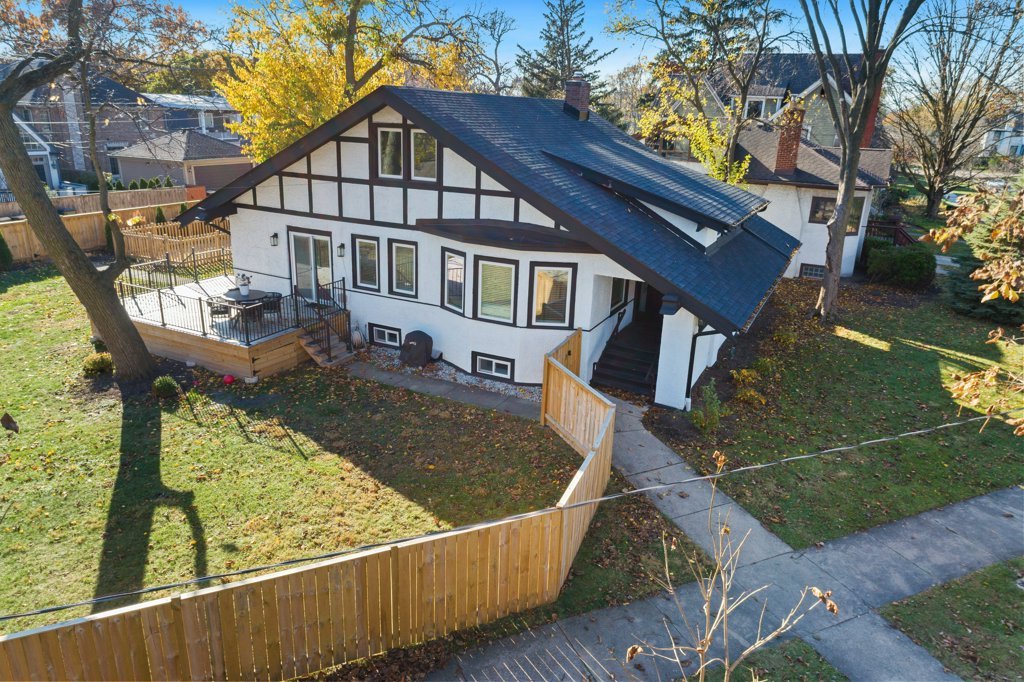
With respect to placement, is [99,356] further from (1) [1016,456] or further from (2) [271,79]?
(1) [1016,456]

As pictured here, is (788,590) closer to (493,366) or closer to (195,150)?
(493,366)

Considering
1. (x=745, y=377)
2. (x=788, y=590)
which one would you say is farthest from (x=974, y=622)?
(x=745, y=377)

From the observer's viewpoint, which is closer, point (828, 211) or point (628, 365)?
point (628, 365)

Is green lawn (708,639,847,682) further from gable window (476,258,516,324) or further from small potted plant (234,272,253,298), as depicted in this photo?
small potted plant (234,272,253,298)

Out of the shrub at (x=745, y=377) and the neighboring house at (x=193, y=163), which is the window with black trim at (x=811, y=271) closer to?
the shrub at (x=745, y=377)

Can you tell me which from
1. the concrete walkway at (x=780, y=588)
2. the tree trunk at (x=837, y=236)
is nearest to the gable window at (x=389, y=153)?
the concrete walkway at (x=780, y=588)

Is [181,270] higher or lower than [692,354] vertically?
lower

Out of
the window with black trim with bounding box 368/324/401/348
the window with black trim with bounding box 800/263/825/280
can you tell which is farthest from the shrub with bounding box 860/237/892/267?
the window with black trim with bounding box 368/324/401/348
